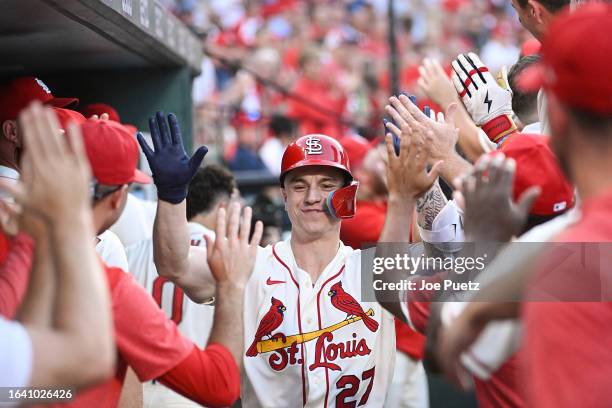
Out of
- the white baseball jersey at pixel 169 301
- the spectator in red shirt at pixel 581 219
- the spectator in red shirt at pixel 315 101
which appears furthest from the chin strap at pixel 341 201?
the spectator in red shirt at pixel 315 101

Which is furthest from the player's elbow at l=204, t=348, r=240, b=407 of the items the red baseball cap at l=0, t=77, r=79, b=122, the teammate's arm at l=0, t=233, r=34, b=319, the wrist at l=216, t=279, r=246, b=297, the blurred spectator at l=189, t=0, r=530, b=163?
the blurred spectator at l=189, t=0, r=530, b=163

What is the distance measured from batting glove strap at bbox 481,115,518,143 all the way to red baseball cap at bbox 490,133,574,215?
1003 mm

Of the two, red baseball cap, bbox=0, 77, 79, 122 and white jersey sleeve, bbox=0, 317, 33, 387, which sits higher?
red baseball cap, bbox=0, 77, 79, 122

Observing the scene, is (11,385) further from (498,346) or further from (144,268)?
(144,268)

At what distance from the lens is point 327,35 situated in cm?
1395

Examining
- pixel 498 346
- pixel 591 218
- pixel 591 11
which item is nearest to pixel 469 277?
pixel 498 346

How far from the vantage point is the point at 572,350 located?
187 cm

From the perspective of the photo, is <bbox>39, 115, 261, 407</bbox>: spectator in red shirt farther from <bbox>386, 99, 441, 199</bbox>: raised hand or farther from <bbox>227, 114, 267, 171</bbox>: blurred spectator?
<bbox>227, 114, 267, 171</bbox>: blurred spectator

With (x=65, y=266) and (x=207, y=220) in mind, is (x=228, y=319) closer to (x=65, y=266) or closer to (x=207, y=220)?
(x=65, y=266)

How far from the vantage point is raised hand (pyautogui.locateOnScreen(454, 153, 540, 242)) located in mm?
2283

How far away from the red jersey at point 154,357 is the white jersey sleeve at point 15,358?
70 cm

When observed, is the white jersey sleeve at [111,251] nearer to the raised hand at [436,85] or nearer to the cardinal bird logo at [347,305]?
the cardinal bird logo at [347,305]

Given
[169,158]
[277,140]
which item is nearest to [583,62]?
[169,158]

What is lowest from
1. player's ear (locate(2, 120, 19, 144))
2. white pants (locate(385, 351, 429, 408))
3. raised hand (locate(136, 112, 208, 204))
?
white pants (locate(385, 351, 429, 408))
